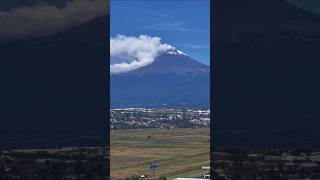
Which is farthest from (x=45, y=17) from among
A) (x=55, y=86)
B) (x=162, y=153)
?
(x=162, y=153)

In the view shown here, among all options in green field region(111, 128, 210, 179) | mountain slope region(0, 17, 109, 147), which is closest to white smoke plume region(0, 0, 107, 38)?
mountain slope region(0, 17, 109, 147)

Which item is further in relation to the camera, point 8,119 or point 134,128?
point 134,128

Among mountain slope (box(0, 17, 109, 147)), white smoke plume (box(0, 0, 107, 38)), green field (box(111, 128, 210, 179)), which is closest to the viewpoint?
mountain slope (box(0, 17, 109, 147))

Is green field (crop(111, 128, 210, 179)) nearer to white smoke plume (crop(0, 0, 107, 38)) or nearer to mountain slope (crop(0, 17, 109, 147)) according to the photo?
mountain slope (crop(0, 17, 109, 147))

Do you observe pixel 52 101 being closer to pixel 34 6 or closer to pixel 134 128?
pixel 34 6
